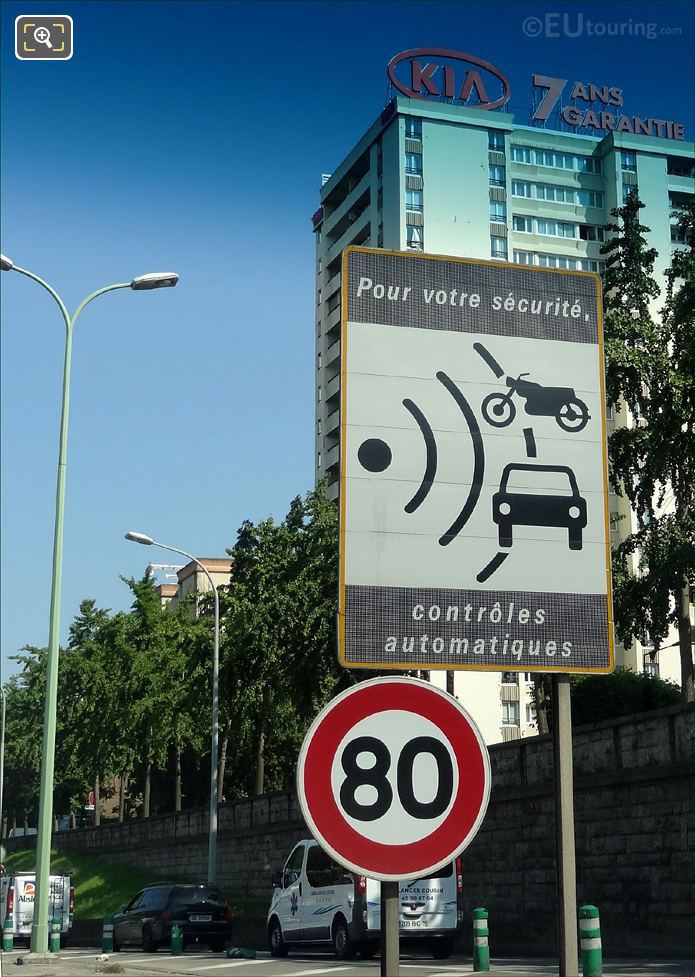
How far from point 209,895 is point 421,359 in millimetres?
27347

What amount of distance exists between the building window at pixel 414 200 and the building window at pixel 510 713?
107 feet

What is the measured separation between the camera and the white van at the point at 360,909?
2228cm

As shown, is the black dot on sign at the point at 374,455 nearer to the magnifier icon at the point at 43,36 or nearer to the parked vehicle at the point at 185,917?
the magnifier icon at the point at 43,36

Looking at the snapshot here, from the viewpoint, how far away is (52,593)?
21984mm

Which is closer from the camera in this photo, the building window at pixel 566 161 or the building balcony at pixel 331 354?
the building balcony at pixel 331 354

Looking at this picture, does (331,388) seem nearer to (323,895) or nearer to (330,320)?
(330,320)

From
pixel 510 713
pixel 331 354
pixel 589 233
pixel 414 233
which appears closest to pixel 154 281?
pixel 510 713

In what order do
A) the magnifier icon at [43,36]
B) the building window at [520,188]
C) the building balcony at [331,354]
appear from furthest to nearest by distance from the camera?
the building balcony at [331,354], the building window at [520,188], the magnifier icon at [43,36]

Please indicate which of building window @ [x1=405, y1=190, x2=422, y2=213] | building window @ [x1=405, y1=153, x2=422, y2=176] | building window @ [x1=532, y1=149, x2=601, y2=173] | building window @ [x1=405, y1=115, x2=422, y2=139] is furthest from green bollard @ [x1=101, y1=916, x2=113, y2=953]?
building window @ [x1=532, y1=149, x2=601, y2=173]

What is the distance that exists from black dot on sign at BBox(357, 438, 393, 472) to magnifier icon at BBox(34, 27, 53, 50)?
32.7 feet

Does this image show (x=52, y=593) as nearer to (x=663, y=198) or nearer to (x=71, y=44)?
(x=71, y=44)

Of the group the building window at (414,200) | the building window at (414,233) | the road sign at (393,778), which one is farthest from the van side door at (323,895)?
the building window at (414,200)

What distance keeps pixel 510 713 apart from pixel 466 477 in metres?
75.8

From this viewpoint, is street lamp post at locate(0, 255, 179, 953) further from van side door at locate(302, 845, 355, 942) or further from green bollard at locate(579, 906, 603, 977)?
green bollard at locate(579, 906, 603, 977)
